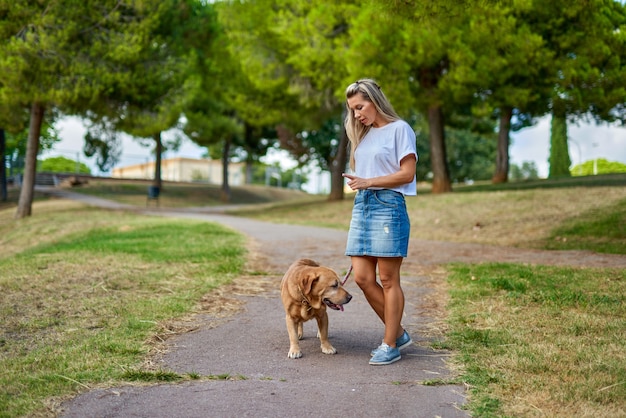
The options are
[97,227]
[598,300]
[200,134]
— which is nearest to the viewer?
[598,300]

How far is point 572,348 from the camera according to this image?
4.32m

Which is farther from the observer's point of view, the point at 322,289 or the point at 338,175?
the point at 338,175

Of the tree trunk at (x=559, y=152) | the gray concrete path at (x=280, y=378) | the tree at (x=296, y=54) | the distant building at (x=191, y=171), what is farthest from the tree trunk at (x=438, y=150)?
the distant building at (x=191, y=171)

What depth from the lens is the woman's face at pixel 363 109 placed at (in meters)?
4.27

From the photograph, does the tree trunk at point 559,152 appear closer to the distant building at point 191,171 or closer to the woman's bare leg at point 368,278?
the distant building at point 191,171

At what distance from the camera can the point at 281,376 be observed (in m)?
3.95

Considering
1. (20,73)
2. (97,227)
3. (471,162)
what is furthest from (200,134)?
(471,162)

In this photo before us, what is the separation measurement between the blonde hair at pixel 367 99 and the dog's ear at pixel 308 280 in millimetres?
882

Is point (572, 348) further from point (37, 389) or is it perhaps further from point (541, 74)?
point (541, 74)

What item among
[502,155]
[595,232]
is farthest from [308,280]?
[502,155]

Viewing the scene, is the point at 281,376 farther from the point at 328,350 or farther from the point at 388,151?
the point at 388,151

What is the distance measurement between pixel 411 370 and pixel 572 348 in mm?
1216

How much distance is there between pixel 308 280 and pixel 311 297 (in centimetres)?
13

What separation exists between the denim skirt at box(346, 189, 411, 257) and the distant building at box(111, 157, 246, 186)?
4741 cm
